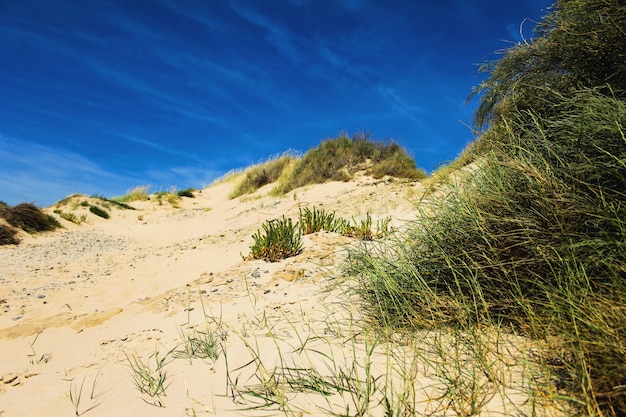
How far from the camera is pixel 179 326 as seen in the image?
3.43 meters

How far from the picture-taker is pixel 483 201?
2.75m

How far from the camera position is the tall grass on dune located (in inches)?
65.8

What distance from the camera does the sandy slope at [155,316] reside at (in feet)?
7.11

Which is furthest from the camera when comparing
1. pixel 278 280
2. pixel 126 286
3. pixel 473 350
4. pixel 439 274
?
pixel 126 286

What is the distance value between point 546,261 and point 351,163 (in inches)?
462

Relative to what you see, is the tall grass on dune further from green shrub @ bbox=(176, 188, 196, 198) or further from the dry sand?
green shrub @ bbox=(176, 188, 196, 198)

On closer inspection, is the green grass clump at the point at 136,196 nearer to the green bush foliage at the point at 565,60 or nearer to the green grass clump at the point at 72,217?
the green grass clump at the point at 72,217

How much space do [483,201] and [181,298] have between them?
346cm

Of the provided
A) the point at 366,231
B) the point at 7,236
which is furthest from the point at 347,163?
the point at 7,236

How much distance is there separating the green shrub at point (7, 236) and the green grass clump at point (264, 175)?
838 cm

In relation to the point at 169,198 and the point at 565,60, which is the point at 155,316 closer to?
the point at 565,60

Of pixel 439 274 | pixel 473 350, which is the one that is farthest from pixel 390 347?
pixel 439 274

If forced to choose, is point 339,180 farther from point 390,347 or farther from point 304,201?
point 390,347

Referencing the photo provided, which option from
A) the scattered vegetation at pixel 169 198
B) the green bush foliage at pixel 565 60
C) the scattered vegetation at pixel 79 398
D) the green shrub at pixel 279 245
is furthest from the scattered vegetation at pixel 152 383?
the scattered vegetation at pixel 169 198
